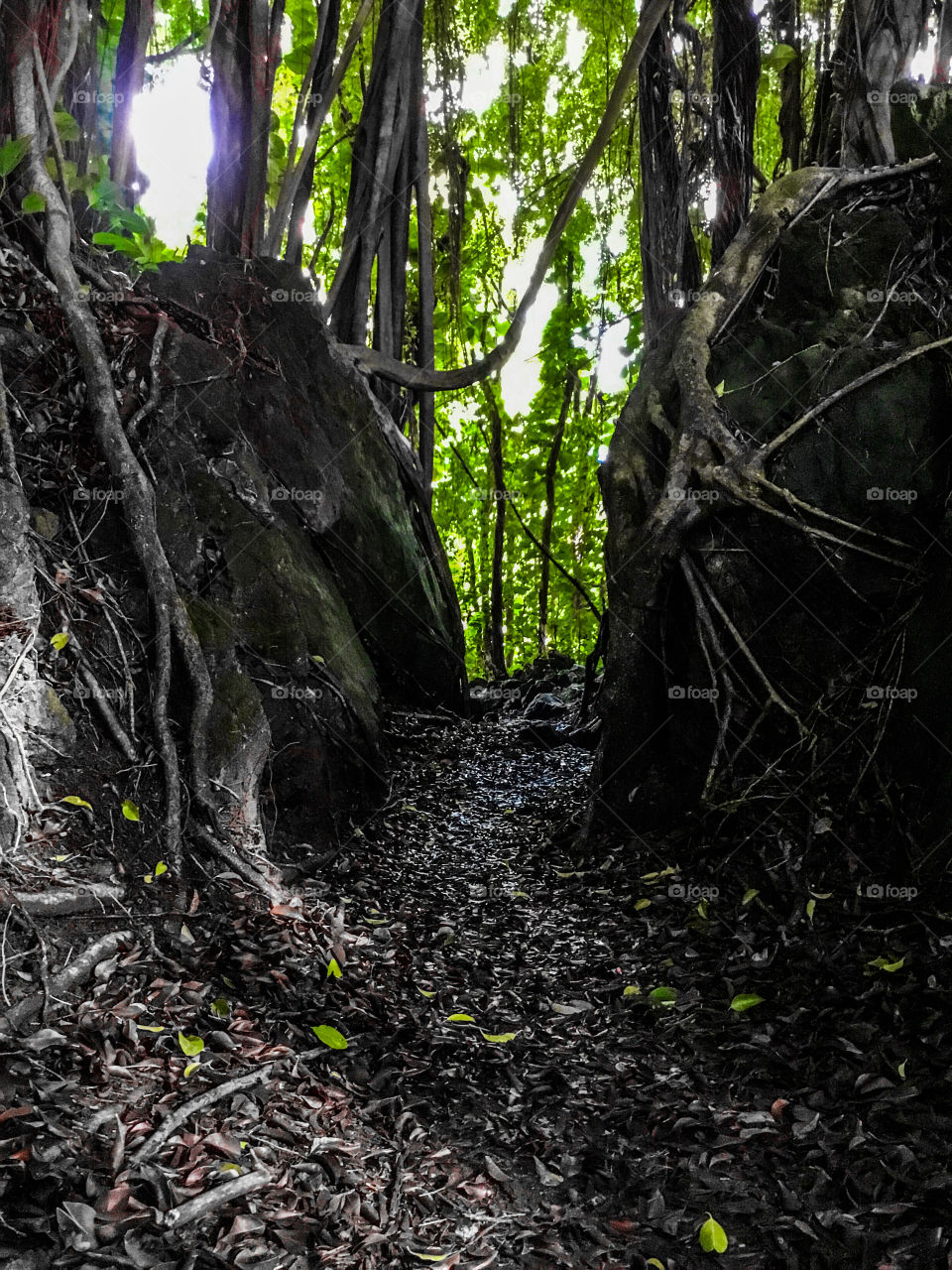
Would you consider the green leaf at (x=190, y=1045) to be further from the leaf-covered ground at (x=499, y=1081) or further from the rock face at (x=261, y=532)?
the rock face at (x=261, y=532)

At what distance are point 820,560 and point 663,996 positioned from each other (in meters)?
1.86

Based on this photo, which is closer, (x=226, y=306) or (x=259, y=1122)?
(x=259, y=1122)

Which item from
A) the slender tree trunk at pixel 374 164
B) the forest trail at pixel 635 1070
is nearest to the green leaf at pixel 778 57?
the slender tree trunk at pixel 374 164

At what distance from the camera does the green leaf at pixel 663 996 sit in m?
2.86

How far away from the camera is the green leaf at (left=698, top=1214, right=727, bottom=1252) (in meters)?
1.87

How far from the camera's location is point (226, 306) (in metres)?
4.72

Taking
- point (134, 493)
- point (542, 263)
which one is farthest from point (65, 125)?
point (542, 263)

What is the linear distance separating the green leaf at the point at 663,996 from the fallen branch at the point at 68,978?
1624mm

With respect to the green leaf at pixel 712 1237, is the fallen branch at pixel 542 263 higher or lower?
higher

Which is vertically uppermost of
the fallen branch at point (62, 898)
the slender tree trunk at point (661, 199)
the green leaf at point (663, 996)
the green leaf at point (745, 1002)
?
the slender tree trunk at point (661, 199)

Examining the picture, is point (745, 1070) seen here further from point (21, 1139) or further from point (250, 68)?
point (250, 68)

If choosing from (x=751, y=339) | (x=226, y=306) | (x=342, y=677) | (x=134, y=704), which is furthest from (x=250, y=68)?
(x=134, y=704)

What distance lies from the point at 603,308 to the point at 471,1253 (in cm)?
858

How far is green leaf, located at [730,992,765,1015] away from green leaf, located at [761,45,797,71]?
5.12 meters
